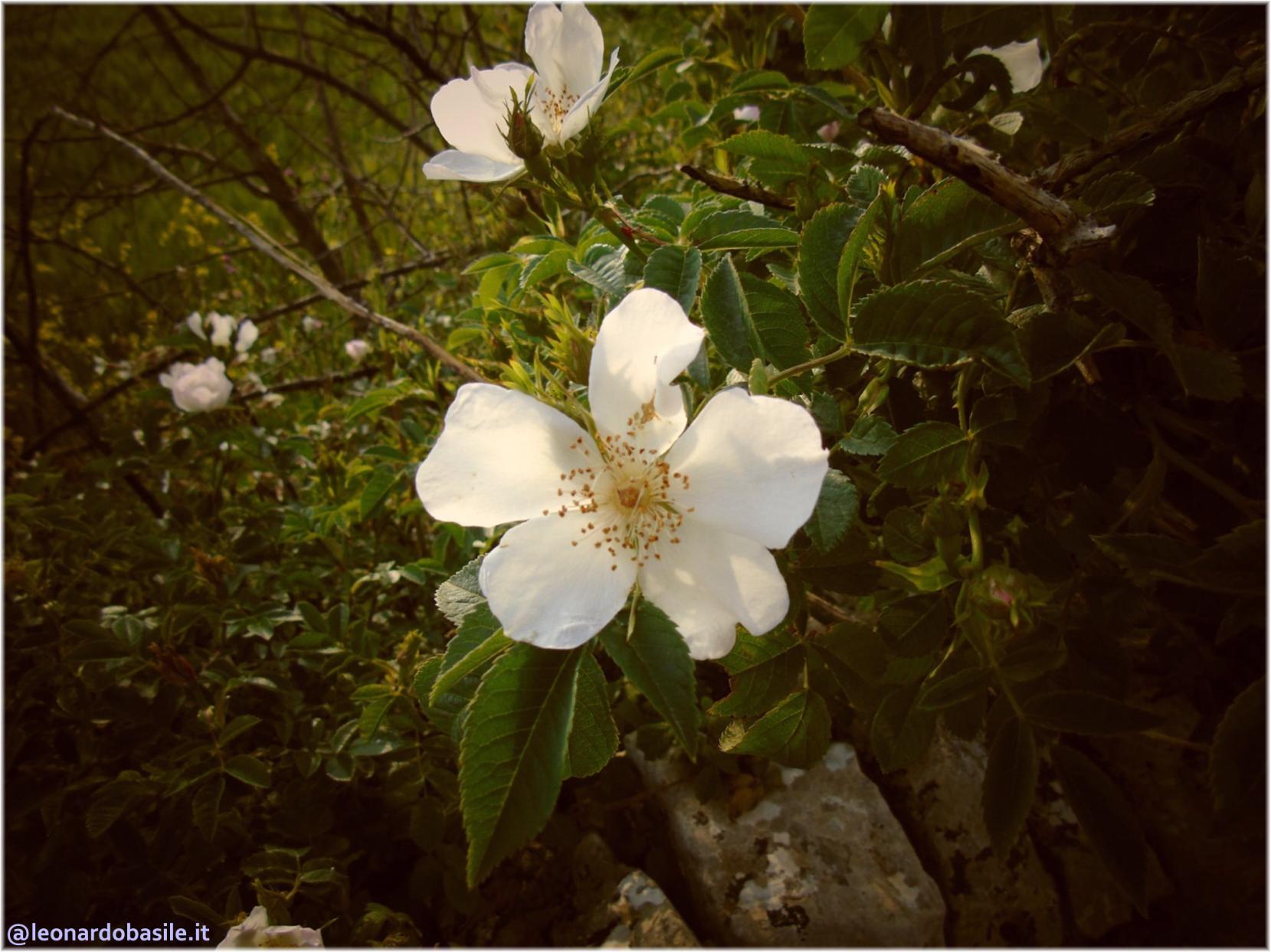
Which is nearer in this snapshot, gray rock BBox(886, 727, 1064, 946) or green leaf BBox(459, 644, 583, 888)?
green leaf BBox(459, 644, 583, 888)

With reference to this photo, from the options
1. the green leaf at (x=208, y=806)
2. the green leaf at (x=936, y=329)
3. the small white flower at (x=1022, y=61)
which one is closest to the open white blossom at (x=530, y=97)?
the green leaf at (x=936, y=329)

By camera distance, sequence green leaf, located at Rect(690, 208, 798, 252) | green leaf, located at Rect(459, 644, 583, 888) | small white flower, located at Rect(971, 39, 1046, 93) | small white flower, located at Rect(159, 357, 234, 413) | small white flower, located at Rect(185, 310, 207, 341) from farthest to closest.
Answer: small white flower, located at Rect(185, 310, 207, 341)
small white flower, located at Rect(159, 357, 234, 413)
small white flower, located at Rect(971, 39, 1046, 93)
green leaf, located at Rect(690, 208, 798, 252)
green leaf, located at Rect(459, 644, 583, 888)

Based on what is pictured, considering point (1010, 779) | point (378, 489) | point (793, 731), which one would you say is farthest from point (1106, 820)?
point (378, 489)

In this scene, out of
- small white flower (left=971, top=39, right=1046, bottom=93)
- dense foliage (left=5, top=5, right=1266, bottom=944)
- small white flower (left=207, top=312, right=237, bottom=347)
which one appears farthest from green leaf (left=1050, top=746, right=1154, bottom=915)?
small white flower (left=207, top=312, right=237, bottom=347)

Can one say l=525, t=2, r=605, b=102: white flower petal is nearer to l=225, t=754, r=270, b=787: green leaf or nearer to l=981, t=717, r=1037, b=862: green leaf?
l=981, t=717, r=1037, b=862: green leaf

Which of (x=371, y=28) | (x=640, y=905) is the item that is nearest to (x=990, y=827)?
(x=640, y=905)
